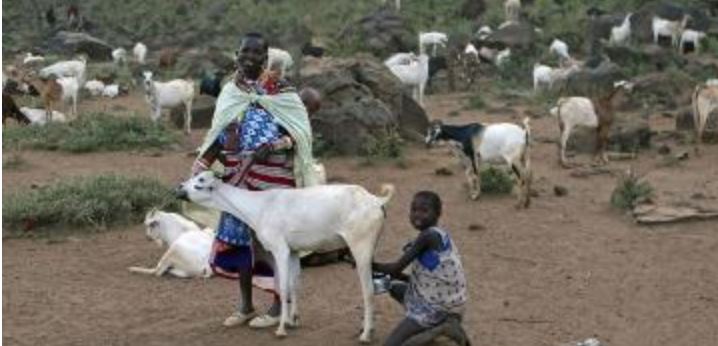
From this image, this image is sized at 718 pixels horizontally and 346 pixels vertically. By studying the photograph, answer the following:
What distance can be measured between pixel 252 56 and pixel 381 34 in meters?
18.1

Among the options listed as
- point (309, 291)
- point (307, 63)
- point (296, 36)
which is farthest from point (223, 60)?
point (309, 291)

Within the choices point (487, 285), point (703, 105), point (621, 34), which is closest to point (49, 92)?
point (703, 105)

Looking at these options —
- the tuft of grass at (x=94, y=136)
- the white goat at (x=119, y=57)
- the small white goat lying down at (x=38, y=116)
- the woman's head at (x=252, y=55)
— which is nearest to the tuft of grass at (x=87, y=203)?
the tuft of grass at (x=94, y=136)

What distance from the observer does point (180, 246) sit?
25.1 feet

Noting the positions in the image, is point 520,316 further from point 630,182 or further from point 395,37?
point 395,37

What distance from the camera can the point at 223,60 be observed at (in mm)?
22422

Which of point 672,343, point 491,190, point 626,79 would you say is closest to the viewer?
point 672,343

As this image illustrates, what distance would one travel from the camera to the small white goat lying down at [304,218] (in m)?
5.72

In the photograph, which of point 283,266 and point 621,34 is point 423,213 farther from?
point 621,34

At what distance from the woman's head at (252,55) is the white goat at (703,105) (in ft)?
27.3

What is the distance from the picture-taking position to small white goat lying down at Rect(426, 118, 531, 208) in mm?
10016

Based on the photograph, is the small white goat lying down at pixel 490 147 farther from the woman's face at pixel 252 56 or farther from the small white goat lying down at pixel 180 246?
the woman's face at pixel 252 56

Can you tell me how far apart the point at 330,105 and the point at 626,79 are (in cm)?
709

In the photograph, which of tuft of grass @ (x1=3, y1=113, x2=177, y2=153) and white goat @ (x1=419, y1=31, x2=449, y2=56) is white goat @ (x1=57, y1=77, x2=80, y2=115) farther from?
white goat @ (x1=419, y1=31, x2=449, y2=56)
